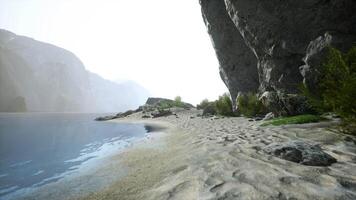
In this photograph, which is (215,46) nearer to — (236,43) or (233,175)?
(236,43)

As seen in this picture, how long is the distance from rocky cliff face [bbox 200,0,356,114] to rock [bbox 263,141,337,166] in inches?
232

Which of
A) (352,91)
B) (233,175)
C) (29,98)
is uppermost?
(29,98)

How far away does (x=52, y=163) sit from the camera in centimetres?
876

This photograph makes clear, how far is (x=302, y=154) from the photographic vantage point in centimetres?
493

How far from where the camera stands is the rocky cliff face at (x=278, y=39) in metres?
13.1

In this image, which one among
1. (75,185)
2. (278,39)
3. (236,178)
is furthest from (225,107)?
(236,178)

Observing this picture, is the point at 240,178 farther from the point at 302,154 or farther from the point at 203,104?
the point at 203,104

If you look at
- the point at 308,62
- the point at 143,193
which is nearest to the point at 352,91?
the point at 143,193

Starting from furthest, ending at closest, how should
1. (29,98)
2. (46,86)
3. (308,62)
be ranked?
(46,86)
(29,98)
(308,62)

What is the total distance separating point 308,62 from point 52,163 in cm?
1326

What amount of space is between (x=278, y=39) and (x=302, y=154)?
14.8m

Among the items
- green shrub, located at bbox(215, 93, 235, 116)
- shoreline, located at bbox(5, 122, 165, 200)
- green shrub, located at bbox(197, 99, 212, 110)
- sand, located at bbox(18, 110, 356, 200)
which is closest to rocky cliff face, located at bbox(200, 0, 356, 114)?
green shrub, located at bbox(215, 93, 235, 116)

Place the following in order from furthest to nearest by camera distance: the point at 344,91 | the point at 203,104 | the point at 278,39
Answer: the point at 203,104, the point at 278,39, the point at 344,91

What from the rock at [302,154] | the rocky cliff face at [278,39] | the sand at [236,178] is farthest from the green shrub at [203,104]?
the rock at [302,154]
